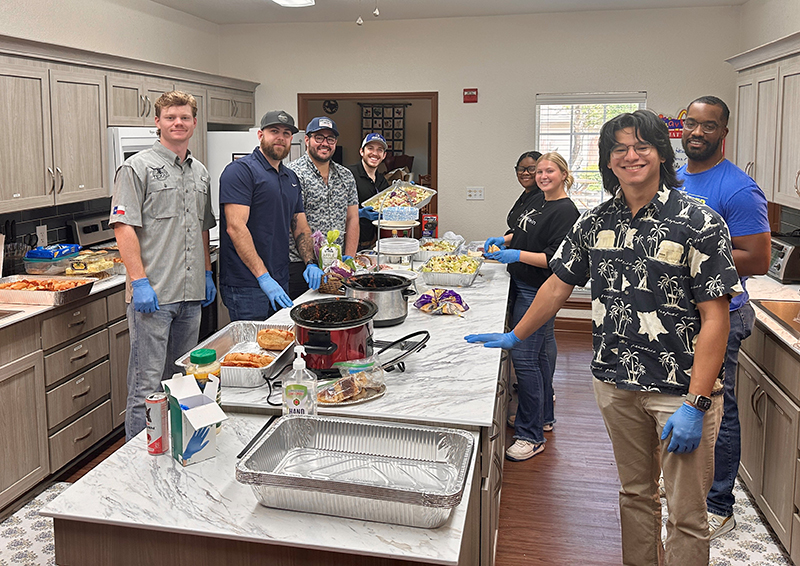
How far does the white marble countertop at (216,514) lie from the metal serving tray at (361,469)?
0.03 m

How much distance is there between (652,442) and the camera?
85.7 inches

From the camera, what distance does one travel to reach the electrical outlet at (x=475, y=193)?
6.43 m

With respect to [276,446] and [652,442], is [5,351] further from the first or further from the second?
[652,442]

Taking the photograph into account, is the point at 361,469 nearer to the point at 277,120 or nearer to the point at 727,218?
the point at 727,218

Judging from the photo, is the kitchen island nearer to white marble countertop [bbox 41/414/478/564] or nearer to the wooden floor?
white marble countertop [bbox 41/414/478/564]

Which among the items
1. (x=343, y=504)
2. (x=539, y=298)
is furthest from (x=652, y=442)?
(x=343, y=504)

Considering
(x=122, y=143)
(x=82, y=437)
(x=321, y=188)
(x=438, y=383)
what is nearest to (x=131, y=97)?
(x=122, y=143)

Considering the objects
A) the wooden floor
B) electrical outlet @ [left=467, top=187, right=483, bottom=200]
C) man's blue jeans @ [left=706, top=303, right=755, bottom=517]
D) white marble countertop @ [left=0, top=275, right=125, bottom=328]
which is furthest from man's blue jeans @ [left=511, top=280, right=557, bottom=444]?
electrical outlet @ [left=467, top=187, right=483, bottom=200]

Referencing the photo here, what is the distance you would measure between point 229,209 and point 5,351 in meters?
1.16

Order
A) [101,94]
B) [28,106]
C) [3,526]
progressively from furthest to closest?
[101,94] → [28,106] → [3,526]

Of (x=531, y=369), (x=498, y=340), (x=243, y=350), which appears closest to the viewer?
(x=243, y=350)

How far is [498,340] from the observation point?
8.20 ft

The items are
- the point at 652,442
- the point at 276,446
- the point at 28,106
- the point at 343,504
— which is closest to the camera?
the point at 343,504

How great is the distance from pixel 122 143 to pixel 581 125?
3898mm
